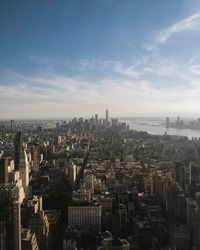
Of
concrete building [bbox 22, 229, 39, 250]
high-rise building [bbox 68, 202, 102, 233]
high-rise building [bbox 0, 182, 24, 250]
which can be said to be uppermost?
high-rise building [bbox 0, 182, 24, 250]

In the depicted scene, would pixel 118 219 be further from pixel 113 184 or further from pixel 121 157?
pixel 121 157

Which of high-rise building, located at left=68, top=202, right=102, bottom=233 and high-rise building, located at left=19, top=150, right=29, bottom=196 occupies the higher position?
high-rise building, located at left=19, top=150, right=29, bottom=196

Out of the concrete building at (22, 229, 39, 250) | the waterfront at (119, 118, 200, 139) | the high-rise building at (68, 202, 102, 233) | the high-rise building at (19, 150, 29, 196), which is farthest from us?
the waterfront at (119, 118, 200, 139)

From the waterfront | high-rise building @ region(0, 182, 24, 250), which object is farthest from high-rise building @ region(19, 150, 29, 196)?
the waterfront

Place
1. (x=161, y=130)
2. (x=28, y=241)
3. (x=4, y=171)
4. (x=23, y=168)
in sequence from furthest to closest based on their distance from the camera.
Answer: (x=161, y=130) → (x=23, y=168) → (x=4, y=171) → (x=28, y=241)

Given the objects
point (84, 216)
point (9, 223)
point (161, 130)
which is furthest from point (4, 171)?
point (161, 130)

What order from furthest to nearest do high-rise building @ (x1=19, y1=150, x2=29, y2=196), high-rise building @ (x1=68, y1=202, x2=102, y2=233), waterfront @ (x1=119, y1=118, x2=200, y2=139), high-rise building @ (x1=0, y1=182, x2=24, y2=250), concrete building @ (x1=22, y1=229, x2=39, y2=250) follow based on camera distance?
waterfront @ (x1=119, y1=118, x2=200, y2=139) → high-rise building @ (x1=19, y1=150, x2=29, y2=196) → high-rise building @ (x1=68, y1=202, x2=102, y2=233) → concrete building @ (x1=22, y1=229, x2=39, y2=250) → high-rise building @ (x1=0, y1=182, x2=24, y2=250)

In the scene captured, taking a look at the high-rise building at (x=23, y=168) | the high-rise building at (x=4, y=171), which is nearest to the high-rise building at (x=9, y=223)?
the high-rise building at (x=4, y=171)

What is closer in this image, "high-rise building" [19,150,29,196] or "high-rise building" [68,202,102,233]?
"high-rise building" [68,202,102,233]

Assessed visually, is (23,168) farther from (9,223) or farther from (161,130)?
(161,130)

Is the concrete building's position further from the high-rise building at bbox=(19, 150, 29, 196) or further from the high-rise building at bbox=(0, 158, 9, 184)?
Result: the high-rise building at bbox=(19, 150, 29, 196)

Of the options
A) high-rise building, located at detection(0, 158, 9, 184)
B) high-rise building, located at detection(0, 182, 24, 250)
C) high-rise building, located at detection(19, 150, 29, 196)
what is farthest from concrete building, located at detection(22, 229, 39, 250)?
high-rise building, located at detection(19, 150, 29, 196)

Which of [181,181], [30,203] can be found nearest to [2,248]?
[30,203]
